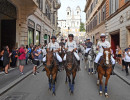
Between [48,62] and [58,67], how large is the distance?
956mm

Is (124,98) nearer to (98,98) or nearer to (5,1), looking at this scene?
(98,98)

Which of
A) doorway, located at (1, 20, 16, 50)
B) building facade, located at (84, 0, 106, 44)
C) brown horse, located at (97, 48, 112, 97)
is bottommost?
brown horse, located at (97, 48, 112, 97)

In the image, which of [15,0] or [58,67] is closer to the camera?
[58,67]

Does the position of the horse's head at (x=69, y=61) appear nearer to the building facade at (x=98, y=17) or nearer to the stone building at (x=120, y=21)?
the stone building at (x=120, y=21)

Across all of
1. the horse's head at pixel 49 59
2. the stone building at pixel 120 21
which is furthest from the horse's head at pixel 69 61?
the stone building at pixel 120 21

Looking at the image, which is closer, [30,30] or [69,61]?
[69,61]

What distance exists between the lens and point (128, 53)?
30.7 ft

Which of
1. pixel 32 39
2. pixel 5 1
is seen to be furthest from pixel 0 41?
pixel 32 39

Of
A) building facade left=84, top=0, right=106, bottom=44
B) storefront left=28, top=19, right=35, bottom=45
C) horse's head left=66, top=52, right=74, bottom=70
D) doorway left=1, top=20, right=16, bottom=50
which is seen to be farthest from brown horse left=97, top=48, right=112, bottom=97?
building facade left=84, top=0, right=106, bottom=44

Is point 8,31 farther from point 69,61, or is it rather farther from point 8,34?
point 69,61

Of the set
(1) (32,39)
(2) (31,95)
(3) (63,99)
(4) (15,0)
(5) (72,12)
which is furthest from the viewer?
(5) (72,12)

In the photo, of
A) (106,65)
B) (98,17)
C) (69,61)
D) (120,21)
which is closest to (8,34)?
(69,61)

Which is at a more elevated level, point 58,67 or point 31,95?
point 58,67

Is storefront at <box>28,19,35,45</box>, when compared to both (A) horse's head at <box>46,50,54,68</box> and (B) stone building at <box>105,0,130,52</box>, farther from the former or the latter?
(A) horse's head at <box>46,50,54,68</box>
